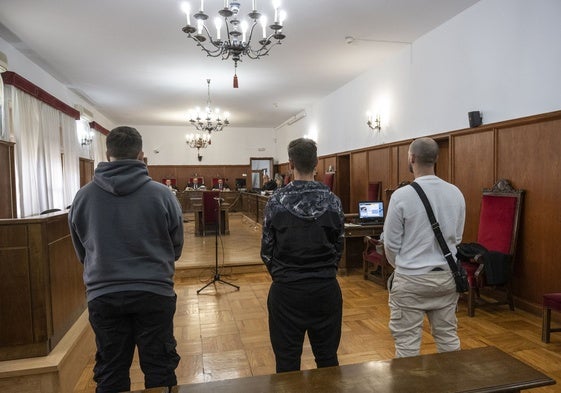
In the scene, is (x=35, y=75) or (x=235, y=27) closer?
(x=235, y=27)

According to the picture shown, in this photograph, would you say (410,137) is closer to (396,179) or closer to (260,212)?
(396,179)

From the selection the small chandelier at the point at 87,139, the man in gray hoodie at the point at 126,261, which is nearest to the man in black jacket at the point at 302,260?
the man in gray hoodie at the point at 126,261

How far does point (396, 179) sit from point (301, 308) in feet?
16.1

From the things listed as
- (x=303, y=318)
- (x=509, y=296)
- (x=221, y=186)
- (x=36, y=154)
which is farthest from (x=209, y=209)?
(x=303, y=318)

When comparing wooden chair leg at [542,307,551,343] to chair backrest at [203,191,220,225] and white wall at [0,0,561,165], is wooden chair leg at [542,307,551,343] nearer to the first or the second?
white wall at [0,0,561,165]

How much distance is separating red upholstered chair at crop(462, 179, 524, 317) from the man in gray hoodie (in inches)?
126

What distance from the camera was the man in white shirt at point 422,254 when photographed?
1765 millimetres

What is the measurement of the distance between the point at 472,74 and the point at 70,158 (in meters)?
7.46

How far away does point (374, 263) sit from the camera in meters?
5.04

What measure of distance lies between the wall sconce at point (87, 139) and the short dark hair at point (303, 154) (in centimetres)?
866

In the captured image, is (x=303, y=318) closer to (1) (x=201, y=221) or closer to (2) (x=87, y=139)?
(1) (x=201, y=221)

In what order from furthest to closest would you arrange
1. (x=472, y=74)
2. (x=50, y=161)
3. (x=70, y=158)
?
(x=70, y=158) → (x=50, y=161) → (x=472, y=74)

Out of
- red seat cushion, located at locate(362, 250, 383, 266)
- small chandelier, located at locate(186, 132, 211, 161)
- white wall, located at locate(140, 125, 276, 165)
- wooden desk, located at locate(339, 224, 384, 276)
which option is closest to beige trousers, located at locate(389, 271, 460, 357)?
red seat cushion, located at locate(362, 250, 383, 266)

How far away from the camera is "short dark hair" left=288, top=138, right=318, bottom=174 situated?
1.61m
